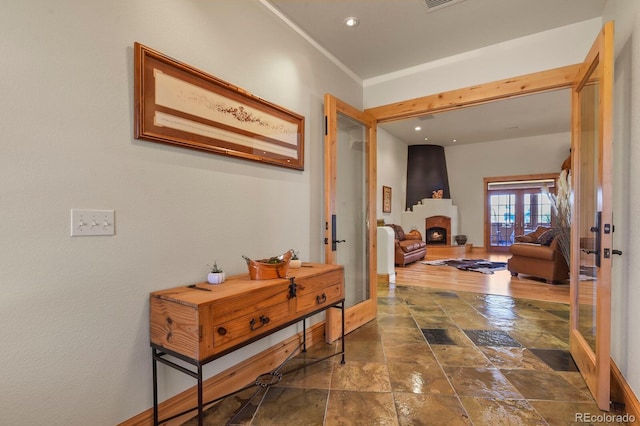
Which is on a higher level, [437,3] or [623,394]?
[437,3]

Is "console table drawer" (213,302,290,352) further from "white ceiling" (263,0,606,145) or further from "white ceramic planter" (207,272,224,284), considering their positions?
"white ceiling" (263,0,606,145)

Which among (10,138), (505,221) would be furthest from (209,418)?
(505,221)

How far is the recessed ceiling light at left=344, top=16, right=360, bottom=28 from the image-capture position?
8.32ft

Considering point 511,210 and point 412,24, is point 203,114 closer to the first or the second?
point 412,24

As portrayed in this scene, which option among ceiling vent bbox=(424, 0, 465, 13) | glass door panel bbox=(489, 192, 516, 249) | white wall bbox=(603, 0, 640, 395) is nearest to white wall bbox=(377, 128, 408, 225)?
glass door panel bbox=(489, 192, 516, 249)

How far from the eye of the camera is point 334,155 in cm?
292

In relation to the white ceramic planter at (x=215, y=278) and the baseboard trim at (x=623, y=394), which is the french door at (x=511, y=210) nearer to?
the baseboard trim at (x=623, y=394)

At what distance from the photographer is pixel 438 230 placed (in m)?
9.25

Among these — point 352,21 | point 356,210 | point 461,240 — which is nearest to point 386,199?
point 461,240

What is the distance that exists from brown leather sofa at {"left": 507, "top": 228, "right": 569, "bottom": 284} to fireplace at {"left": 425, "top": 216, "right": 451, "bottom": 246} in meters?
3.43

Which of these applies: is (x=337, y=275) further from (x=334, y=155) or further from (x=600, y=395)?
(x=600, y=395)

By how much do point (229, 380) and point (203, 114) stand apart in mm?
1720

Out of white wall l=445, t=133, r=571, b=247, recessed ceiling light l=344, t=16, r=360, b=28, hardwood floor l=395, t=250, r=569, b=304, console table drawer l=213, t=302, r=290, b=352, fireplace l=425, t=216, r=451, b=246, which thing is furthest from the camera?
fireplace l=425, t=216, r=451, b=246

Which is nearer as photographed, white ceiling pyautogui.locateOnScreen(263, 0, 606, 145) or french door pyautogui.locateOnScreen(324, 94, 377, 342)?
white ceiling pyautogui.locateOnScreen(263, 0, 606, 145)
